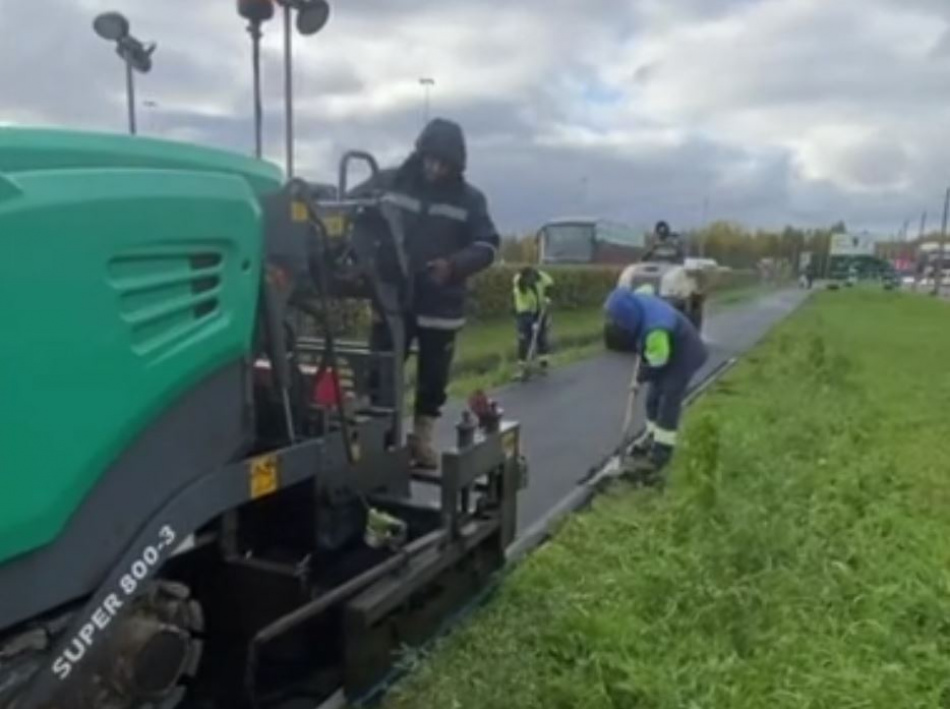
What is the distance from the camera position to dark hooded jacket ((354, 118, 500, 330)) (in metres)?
3.95

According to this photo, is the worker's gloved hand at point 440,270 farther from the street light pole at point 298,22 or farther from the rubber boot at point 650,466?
the rubber boot at point 650,466

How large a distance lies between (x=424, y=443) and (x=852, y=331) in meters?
21.2

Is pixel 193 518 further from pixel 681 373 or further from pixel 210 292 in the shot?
pixel 681 373

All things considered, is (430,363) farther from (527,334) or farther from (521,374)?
(527,334)

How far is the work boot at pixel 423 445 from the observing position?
4.39 metres

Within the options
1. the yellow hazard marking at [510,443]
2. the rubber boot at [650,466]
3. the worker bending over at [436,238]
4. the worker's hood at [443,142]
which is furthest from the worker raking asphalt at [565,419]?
the worker's hood at [443,142]

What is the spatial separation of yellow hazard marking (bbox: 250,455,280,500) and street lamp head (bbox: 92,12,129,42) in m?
1.28

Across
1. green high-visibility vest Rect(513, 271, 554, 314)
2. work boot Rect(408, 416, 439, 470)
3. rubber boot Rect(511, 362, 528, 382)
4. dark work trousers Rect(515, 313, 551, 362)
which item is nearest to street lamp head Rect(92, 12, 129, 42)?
work boot Rect(408, 416, 439, 470)

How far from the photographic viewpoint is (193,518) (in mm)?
2508

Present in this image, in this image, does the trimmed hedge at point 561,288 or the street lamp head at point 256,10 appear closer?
the street lamp head at point 256,10

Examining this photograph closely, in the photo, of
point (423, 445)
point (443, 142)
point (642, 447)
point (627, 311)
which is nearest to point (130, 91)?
point (443, 142)

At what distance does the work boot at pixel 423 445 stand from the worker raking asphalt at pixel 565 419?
4.05 feet

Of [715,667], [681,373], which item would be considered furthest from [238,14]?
[681,373]

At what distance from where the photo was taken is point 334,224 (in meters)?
3.21
